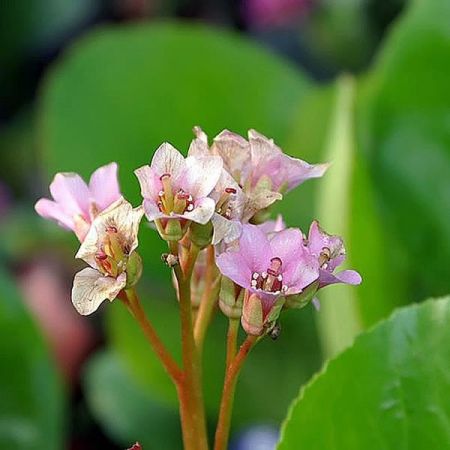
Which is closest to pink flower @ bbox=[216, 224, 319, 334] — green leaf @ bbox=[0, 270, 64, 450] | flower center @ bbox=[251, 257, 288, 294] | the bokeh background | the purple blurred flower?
flower center @ bbox=[251, 257, 288, 294]

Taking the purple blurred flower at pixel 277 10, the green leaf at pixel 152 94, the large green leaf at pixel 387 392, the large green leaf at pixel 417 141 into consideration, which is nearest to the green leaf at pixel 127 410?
the green leaf at pixel 152 94

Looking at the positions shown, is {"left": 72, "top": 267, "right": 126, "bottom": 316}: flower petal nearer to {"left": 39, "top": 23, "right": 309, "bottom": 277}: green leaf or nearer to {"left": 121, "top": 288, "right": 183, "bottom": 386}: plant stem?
{"left": 121, "top": 288, "right": 183, "bottom": 386}: plant stem

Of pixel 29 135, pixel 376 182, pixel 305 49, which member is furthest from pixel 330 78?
pixel 376 182

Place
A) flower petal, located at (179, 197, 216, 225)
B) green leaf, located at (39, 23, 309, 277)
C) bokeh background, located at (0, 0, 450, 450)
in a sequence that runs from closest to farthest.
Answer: flower petal, located at (179, 197, 216, 225) → bokeh background, located at (0, 0, 450, 450) → green leaf, located at (39, 23, 309, 277)

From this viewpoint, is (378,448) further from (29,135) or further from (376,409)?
(29,135)

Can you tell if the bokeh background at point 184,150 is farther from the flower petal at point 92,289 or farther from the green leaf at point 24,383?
the flower petal at point 92,289
